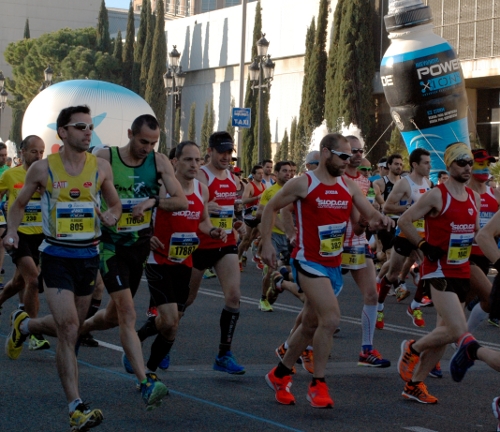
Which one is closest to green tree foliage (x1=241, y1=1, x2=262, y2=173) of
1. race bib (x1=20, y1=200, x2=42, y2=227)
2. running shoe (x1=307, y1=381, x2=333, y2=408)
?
race bib (x1=20, y1=200, x2=42, y2=227)

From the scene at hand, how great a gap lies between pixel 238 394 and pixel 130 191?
5.64ft

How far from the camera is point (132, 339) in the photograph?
6.59m

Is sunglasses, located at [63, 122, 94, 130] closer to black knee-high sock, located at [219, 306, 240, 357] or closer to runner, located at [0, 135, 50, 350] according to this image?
black knee-high sock, located at [219, 306, 240, 357]

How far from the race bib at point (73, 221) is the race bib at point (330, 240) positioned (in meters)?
1.77

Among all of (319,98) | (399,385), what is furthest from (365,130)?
(399,385)

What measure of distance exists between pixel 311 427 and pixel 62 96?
101 ft

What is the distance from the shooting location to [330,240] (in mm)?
7230

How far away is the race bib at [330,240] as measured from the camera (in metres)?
7.20

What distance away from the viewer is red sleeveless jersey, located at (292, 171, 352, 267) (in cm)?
720

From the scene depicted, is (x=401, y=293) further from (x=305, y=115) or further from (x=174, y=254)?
(x=305, y=115)

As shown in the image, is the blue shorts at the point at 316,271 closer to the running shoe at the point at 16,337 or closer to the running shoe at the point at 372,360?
the running shoe at the point at 372,360

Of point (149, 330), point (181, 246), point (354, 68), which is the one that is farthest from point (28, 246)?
point (354, 68)

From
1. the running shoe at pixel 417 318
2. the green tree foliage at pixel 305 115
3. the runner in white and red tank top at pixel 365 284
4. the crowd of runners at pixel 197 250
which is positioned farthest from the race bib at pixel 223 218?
the green tree foliage at pixel 305 115

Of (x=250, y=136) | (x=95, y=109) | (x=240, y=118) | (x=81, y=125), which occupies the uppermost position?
(x=95, y=109)
